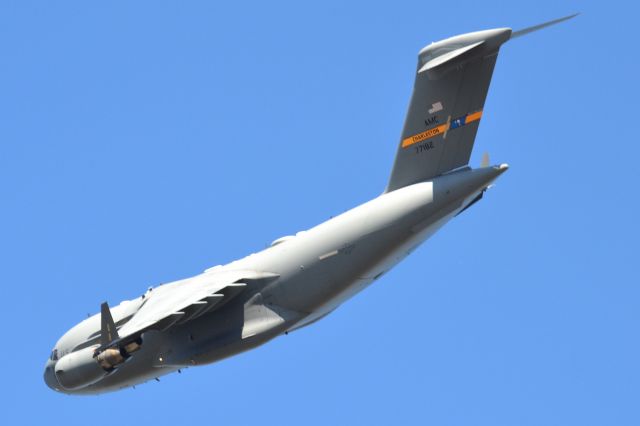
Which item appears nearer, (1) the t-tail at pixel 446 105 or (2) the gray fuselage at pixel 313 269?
(1) the t-tail at pixel 446 105

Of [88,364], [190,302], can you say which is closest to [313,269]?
[190,302]

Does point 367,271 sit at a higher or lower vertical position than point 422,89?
lower

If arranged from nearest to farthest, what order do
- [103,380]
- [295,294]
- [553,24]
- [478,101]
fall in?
[553,24], [478,101], [295,294], [103,380]

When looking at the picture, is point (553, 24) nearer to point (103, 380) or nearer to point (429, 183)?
point (429, 183)

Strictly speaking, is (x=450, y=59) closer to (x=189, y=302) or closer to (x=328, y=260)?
(x=328, y=260)

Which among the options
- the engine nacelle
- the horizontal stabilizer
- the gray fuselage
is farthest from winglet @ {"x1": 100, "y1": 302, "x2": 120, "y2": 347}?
the horizontal stabilizer

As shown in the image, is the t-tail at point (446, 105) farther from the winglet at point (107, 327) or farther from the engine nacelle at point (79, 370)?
the engine nacelle at point (79, 370)

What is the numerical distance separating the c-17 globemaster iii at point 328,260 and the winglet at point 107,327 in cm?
1

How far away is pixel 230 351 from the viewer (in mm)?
20797

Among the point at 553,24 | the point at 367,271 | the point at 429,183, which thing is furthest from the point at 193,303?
the point at 553,24

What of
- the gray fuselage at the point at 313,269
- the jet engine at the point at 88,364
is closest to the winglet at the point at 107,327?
the jet engine at the point at 88,364

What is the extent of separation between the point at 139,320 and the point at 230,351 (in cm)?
143

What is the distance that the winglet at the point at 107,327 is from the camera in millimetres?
20094

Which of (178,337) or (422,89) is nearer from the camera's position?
(422,89)
